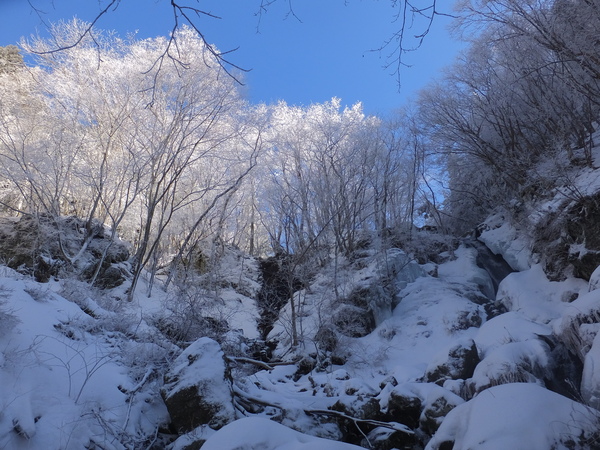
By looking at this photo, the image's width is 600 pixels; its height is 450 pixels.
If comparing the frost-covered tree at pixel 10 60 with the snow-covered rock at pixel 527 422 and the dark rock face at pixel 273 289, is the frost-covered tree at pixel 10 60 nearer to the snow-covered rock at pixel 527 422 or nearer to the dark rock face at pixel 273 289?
the dark rock face at pixel 273 289

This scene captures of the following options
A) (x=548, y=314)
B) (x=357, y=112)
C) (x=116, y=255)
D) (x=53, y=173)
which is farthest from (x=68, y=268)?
(x=357, y=112)

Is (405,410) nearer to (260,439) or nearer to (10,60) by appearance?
(260,439)

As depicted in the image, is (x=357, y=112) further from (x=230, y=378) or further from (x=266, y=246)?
(x=230, y=378)

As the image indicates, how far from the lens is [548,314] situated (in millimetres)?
9227

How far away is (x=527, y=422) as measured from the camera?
300cm

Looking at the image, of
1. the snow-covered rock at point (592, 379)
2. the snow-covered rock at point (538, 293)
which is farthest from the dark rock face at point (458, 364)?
the snow-covered rock at point (538, 293)

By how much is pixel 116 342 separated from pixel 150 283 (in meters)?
6.12

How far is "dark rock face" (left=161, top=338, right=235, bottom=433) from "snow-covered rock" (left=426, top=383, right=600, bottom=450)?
267 cm

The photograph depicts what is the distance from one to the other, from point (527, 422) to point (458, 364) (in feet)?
13.2

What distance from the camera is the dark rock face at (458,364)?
670 cm

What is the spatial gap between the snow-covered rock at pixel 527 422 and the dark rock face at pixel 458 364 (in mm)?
3380

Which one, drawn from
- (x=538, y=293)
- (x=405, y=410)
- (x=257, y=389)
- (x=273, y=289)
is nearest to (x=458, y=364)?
(x=405, y=410)

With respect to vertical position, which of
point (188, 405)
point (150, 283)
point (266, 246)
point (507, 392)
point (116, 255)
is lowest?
point (188, 405)

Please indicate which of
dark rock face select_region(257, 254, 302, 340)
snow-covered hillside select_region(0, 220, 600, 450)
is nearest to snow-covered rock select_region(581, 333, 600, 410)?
snow-covered hillside select_region(0, 220, 600, 450)
